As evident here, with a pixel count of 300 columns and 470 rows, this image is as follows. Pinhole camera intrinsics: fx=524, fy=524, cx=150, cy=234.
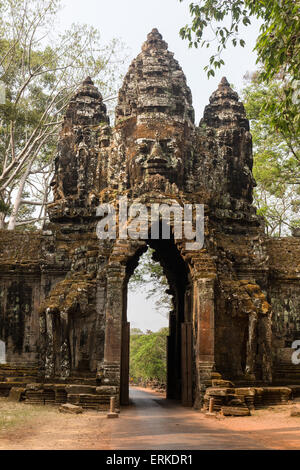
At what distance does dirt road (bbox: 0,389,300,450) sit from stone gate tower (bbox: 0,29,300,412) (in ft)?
5.37

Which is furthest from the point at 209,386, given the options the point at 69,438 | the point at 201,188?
the point at 201,188

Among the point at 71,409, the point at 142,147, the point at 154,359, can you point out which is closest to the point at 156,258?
the point at 142,147

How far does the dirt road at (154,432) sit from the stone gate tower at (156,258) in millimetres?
1636

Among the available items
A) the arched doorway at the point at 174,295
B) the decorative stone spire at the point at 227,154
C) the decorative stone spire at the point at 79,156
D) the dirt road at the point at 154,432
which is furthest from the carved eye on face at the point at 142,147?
the dirt road at the point at 154,432

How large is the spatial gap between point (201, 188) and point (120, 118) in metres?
3.74

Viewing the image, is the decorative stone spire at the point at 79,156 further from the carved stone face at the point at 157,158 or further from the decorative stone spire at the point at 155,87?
the carved stone face at the point at 157,158

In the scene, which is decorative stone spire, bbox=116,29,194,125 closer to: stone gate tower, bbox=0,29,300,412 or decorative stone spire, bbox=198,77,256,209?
stone gate tower, bbox=0,29,300,412

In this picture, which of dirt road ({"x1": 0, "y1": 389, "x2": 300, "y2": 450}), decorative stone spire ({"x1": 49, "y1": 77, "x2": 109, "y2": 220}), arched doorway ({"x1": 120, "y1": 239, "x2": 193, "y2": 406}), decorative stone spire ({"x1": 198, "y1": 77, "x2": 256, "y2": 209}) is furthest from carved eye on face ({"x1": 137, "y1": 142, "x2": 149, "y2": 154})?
dirt road ({"x1": 0, "y1": 389, "x2": 300, "y2": 450})

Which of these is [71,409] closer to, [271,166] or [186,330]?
[186,330]

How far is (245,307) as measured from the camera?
13.9 m

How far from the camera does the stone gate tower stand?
13531 millimetres

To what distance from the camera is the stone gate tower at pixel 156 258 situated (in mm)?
13531

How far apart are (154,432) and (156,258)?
923 centimetres

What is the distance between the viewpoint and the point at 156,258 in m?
17.8
